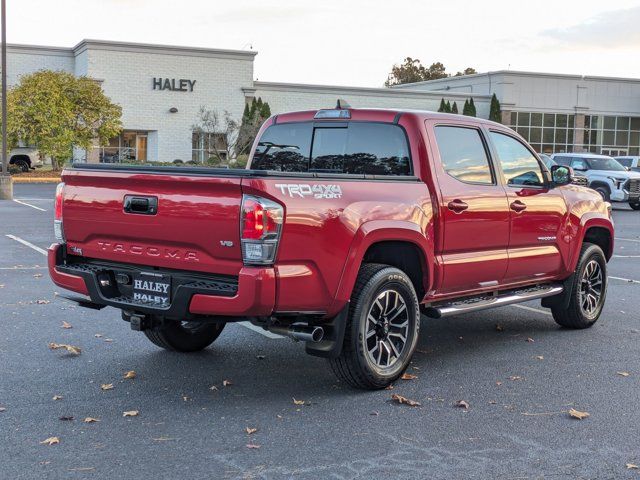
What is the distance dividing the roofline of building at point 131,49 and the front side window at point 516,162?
4211cm

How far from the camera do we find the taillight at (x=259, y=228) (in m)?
5.37

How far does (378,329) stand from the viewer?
6.34m

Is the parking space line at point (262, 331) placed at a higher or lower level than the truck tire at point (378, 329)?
lower

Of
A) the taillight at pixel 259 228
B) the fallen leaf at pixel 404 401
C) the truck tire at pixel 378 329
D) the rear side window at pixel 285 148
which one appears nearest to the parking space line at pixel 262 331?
the rear side window at pixel 285 148

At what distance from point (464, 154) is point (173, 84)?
43.3m

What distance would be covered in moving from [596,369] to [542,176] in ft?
Result: 6.58

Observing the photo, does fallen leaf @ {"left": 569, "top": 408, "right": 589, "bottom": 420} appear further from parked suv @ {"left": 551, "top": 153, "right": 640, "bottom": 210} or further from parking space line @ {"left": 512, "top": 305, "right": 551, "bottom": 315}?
parked suv @ {"left": 551, "top": 153, "right": 640, "bottom": 210}

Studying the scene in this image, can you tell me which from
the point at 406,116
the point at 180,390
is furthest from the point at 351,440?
the point at 406,116

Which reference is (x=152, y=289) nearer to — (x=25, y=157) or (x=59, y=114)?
(x=59, y=114)

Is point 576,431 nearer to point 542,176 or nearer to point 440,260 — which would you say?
point 440,260

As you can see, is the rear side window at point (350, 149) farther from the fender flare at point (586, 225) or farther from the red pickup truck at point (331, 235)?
the fender flare at point (586, 225)

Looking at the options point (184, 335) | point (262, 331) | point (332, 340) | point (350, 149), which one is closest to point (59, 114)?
point (262, 331)

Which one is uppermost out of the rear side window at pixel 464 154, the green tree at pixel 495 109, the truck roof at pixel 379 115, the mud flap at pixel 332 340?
the green tree at pixel 495 109

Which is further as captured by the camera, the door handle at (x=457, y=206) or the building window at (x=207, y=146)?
the building window at (x=207, y=146)
